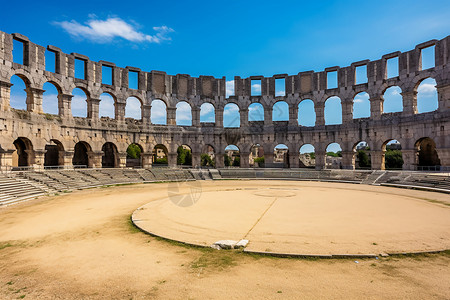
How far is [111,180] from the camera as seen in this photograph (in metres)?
26.2

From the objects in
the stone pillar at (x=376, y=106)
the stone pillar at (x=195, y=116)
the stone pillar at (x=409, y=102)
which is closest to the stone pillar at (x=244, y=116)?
the stone pillar at (x=195, y=116)

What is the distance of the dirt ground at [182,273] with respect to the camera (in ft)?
16.7

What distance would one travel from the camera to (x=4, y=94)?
24828mm

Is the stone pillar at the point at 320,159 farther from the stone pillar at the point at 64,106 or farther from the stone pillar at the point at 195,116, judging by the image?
the stone pillar at the point at 64,106

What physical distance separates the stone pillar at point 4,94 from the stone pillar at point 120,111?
1071 centimetres

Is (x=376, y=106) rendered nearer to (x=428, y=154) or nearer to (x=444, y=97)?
(x=444, y=97)

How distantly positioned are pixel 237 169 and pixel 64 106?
21.6m

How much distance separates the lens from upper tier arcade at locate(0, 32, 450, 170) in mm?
26375

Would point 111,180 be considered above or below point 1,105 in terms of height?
below

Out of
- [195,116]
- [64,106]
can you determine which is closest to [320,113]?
[195,116]

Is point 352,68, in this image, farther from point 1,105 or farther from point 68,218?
point 1,105

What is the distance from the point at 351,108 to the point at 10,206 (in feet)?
117

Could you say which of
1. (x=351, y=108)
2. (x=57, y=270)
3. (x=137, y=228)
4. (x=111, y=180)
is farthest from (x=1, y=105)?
(x=351, y=108)

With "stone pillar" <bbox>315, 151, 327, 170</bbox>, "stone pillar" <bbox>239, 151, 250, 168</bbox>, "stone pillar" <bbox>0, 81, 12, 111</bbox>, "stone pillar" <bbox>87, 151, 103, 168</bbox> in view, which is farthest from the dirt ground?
"stone pillar" <bbox>239, 151, 250, 168</bbox>
